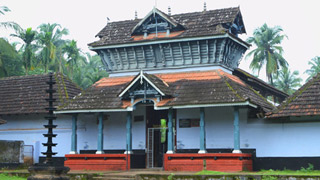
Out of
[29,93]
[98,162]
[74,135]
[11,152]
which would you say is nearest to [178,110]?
[98,162]

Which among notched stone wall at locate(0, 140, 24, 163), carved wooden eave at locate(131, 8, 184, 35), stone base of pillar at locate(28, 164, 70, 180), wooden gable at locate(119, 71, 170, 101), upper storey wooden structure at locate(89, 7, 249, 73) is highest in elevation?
carved wooden eave at locate(131, 8, 184, 35)

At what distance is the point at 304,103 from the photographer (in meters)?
20.4

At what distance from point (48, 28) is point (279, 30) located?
2426 centimetres

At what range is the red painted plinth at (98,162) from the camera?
2230cm

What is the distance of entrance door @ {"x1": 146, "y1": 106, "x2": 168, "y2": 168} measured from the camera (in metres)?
23.4

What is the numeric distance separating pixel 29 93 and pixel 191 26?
9560 millimetres

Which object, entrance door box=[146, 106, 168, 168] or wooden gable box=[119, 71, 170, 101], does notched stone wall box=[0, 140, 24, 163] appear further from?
entrance door box=[146, 106, 168, 168]

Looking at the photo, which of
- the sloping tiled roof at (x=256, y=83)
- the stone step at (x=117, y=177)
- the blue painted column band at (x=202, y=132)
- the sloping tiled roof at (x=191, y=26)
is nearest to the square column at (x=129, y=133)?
the stone step at (x=117, y=177)

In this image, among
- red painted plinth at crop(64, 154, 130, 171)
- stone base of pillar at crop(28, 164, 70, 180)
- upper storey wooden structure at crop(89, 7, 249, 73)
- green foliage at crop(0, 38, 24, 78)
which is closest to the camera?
stone base of pillar at crop(28, 164, 70, 180)

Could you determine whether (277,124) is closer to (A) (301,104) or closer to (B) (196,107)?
(A) (301,104)

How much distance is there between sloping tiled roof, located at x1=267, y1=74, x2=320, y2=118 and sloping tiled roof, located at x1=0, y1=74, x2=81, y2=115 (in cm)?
1113

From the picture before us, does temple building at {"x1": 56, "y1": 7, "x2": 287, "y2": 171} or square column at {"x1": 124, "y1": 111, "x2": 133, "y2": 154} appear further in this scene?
square column at {"x1": 124, "y1": 111, "x2": 133, "y2": 154}

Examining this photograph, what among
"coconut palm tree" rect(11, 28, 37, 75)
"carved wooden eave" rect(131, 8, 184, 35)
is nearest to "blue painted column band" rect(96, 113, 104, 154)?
"carved wooden eave" rect(131, 8, 184, 35)

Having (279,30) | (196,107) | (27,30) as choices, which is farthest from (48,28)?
(196,107)
